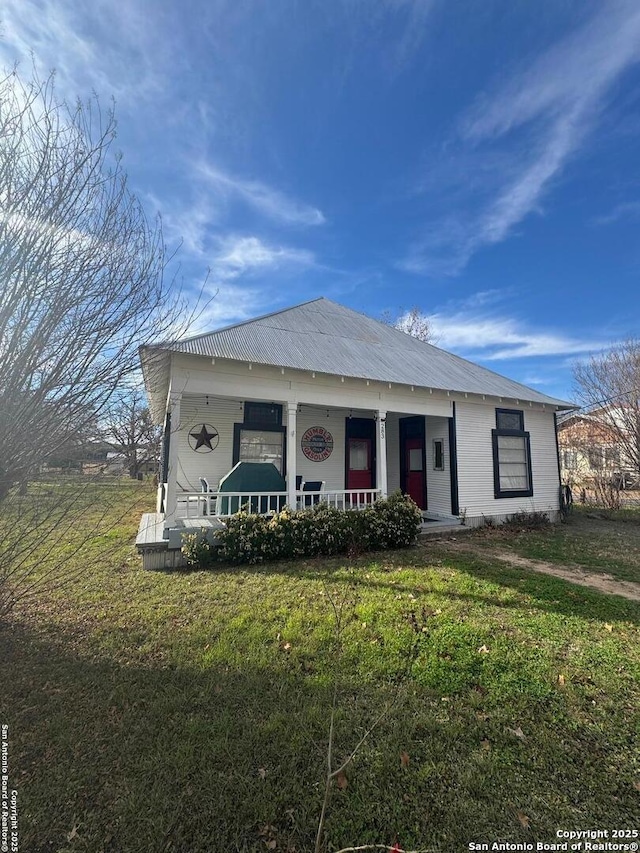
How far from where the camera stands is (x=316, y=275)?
44.2ft

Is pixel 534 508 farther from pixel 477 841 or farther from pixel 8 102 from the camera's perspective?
pixel 8 102

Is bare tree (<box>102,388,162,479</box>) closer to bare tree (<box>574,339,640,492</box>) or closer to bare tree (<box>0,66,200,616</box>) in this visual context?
bare tree (<box>0,66,200,616</box>)

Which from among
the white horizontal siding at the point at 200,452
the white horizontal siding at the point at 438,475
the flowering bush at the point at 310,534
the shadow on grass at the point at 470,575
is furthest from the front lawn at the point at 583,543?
the white horizontal siding at the point at 200,452

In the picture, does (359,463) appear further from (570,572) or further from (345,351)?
(570,572)

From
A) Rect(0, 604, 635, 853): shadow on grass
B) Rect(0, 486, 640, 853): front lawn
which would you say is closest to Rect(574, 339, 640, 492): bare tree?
Rect(0, 486, 640, 853): front lawn

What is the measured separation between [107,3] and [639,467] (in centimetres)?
1887

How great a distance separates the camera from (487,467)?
10.4 meters

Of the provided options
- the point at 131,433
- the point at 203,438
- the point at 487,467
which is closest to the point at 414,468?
the point at 487,467

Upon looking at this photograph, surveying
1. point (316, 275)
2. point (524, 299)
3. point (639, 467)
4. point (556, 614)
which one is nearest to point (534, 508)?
point (639, 467)

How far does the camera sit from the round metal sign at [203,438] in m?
9.09

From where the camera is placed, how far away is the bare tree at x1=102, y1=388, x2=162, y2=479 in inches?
128

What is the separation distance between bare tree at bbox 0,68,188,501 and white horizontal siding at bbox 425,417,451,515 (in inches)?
346

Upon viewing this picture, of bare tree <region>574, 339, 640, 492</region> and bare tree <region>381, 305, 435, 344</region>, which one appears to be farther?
bare tree <region>381, 305, 435, 344</region>

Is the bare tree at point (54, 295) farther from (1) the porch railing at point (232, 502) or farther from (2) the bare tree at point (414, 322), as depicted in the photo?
(2) the bare tree at point (414, 322)
